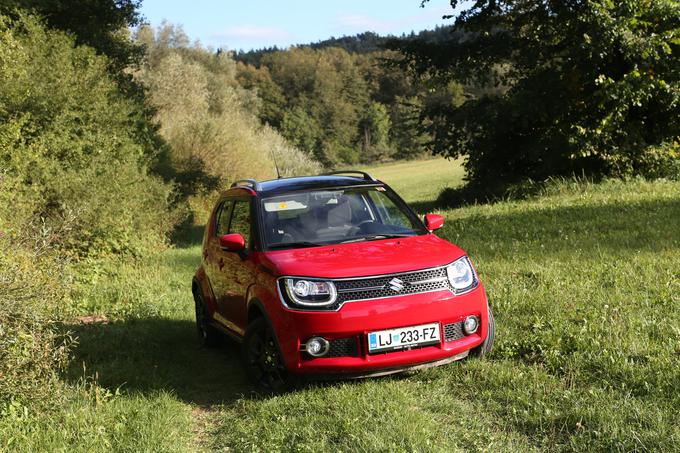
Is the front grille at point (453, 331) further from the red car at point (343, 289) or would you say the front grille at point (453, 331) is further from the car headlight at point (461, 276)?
the car headlight at point (461, 276)

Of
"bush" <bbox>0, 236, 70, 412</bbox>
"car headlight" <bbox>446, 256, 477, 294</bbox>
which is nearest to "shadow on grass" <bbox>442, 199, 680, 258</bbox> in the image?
"car headlight" <bbox>446, 256, 477, 294</bbox>

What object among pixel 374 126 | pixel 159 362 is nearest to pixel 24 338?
pixel 159 362

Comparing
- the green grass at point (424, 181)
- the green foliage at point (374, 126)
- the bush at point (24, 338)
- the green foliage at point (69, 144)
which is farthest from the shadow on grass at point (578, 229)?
the green foliage at point (374, 126)

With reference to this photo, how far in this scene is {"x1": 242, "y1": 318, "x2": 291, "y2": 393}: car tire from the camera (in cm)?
575

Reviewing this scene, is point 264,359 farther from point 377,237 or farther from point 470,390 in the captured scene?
point 470,390

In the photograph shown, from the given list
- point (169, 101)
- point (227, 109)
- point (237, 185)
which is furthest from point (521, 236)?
point (227, 109)

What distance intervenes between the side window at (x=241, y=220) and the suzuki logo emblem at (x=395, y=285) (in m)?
1.77

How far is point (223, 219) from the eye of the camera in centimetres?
786

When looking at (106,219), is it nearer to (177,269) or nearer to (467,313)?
(177,269)

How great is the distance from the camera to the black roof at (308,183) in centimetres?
691

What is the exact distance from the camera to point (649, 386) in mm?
4840

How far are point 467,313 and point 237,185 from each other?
11.1ft

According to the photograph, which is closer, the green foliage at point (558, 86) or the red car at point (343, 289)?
the red car at point (343, 289)

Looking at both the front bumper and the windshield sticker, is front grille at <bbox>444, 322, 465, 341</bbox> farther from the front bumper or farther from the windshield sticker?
the windshield sticker
